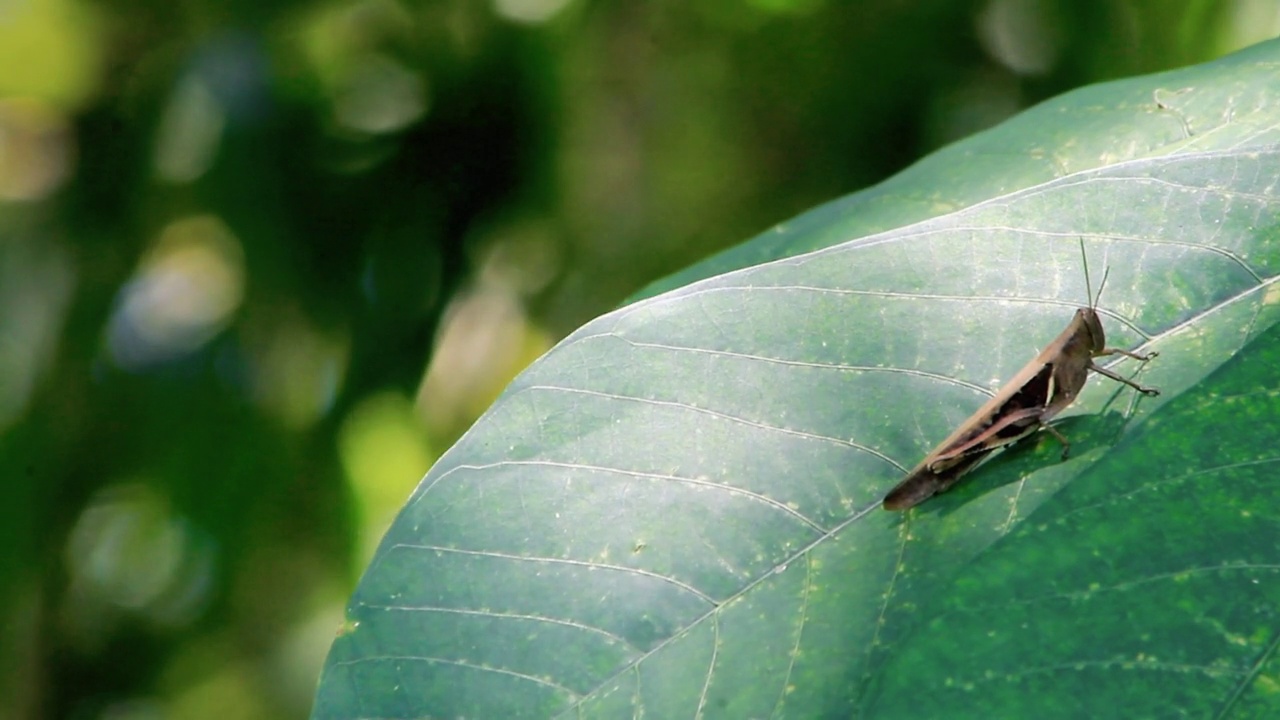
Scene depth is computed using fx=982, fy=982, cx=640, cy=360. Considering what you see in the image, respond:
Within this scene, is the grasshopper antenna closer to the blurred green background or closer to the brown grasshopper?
the brown grasshopper

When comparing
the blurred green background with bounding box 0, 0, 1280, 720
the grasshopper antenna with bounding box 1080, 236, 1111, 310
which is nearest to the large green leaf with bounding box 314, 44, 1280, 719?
the grasshopper antenna with bounding box 1080, 236, 1111, 310

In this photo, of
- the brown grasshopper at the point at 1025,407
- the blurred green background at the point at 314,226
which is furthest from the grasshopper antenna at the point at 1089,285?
the blurred green background at the point at 314,226

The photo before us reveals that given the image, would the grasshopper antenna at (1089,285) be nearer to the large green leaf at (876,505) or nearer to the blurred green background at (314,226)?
the large green leaf at (876,505)

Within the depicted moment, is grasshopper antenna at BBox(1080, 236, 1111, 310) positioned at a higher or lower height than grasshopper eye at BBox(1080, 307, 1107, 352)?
higher

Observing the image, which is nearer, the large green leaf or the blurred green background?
the large green leaf

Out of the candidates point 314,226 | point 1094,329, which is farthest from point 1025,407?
point 314,226

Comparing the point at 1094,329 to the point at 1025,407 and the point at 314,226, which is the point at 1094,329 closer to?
the point at 1025,407

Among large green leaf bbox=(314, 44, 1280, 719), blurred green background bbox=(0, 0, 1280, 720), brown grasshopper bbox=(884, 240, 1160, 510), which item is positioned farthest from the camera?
blurred green background bbox=(0, 0, 1280, 720)
